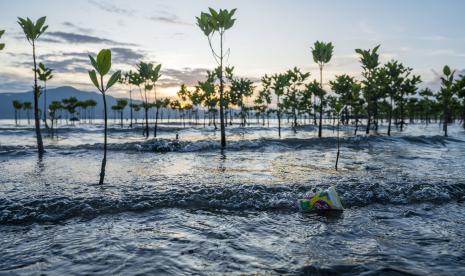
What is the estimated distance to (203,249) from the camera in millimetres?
5566

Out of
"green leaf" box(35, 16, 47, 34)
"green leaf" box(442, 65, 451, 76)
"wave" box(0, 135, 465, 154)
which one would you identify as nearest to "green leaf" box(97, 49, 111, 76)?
"green leaf" box(35, 16, 47, 34)

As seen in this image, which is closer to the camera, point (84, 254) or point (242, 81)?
point (84, 254)

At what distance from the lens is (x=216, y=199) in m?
9.22

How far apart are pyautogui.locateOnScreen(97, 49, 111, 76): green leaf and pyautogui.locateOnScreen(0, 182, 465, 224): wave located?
12.4ft

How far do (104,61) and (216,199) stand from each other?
17.5 feet

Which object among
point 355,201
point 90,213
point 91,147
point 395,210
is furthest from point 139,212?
point 91,147

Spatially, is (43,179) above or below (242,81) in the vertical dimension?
below

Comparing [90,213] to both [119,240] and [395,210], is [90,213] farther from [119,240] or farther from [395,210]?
[395,210]

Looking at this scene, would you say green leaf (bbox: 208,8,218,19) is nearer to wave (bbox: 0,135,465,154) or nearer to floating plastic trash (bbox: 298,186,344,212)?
wave (bbox: 0,135,465,154)

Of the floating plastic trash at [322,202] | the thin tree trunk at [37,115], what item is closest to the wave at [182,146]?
the thin tree trunk at [37,115]

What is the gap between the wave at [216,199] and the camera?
800cm

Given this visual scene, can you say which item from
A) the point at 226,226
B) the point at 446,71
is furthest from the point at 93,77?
the point at 446,71

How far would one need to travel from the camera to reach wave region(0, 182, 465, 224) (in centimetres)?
800

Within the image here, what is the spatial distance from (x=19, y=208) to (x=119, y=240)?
3943 millimetres
